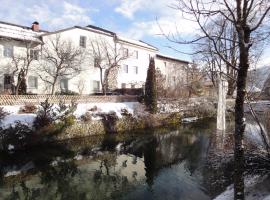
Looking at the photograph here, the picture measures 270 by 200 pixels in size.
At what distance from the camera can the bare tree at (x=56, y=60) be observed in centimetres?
3123

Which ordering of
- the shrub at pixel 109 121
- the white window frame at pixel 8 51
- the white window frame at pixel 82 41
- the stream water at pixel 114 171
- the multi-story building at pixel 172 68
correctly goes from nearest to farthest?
the stream water at pixel 114 171 → the shrub at pixel 109 121 → the white window frame at pixel 8 51 → the white window frame at pixel 82 41 → the multi-story building at pixel 172 68

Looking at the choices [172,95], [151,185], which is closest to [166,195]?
[151,185]

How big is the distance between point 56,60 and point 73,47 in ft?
10.7

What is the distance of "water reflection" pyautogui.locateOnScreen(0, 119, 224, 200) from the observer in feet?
36.9

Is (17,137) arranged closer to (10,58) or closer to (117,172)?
(117,172)

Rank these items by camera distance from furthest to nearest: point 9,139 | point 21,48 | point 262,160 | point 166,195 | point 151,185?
point 21,48 → point 9,139 → point 151,185 → point 166,195 → point 262,160

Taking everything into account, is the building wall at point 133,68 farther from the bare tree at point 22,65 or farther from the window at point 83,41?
the bare tree at point 22,65

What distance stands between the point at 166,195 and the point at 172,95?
23.6m

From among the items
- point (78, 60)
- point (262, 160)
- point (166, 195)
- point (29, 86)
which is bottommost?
point (166, 195)

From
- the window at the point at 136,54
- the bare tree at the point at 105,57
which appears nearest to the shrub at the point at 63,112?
the bare tree at the point at 105,57

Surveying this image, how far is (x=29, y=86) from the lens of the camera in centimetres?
3100

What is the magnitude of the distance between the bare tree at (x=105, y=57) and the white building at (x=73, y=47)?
17 centimetres

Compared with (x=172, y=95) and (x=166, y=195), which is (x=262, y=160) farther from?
(x=172, y=95)

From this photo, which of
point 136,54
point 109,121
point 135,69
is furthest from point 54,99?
point 136,54
